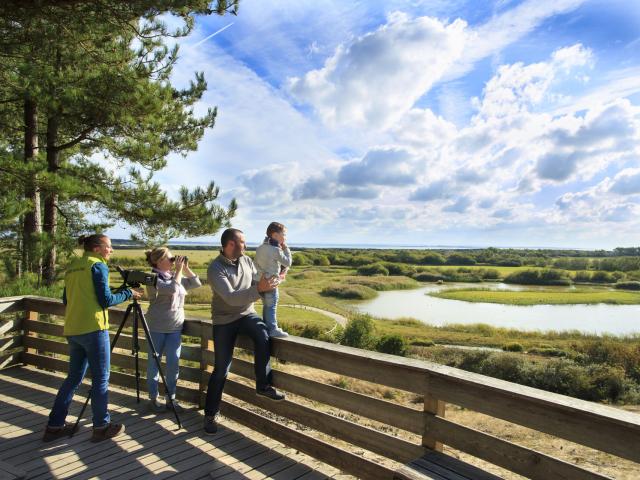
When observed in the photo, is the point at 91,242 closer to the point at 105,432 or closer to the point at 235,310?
the point at 235,310

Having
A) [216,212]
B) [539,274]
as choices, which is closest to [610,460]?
[216,212]

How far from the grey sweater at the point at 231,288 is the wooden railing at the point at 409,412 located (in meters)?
0.43

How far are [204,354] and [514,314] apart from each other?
67.6 metres

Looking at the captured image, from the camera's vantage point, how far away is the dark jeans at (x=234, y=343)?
150 inches

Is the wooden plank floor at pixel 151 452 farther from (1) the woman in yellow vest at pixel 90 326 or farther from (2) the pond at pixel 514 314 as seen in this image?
(2) the pond at pixel 514 314

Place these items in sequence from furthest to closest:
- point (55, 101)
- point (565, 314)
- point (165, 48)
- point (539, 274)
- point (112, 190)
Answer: point (539, 274) → point (565, 314) → point (112, 190) → point (165, 48) → point (55, 101)

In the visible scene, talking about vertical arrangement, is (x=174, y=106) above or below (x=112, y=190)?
above

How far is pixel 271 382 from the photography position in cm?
394

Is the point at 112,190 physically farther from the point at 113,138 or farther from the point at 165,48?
the point at 165,48

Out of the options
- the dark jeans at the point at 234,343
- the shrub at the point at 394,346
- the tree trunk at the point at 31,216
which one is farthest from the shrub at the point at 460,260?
the dark jeans at the point at 234,343

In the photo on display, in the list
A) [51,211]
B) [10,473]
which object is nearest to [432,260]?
[51,211]

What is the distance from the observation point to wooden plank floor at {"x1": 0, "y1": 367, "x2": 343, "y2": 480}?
11.2ft

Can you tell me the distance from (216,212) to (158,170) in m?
1.88

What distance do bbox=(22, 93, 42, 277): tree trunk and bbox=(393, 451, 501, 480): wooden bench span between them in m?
8.50
